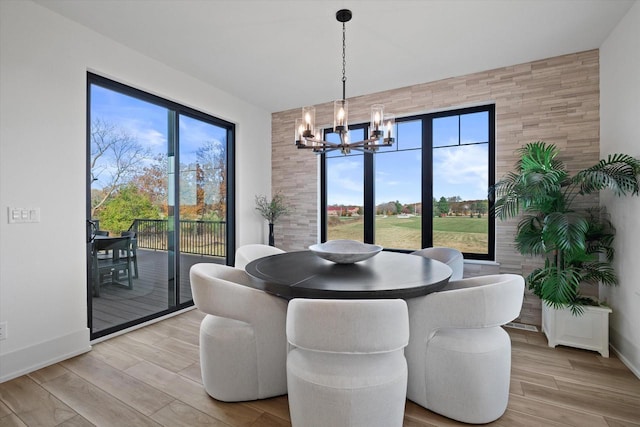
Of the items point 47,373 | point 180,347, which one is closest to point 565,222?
point 180,347

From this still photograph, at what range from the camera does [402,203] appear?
422cm

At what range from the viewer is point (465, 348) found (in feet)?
5.57

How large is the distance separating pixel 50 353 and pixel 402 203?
4.04 meters

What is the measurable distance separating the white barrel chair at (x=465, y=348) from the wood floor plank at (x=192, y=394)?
1107 millimetres

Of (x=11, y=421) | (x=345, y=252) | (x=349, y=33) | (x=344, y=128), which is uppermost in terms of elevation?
(x=349, y=33)

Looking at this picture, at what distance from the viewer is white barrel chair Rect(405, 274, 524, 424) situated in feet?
5.28

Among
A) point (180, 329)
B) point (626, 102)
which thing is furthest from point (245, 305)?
point (626, 102)

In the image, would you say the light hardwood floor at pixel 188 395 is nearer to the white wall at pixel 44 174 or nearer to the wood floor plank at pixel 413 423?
the wood floor plank at pixel 413 423

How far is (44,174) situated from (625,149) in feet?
16.0

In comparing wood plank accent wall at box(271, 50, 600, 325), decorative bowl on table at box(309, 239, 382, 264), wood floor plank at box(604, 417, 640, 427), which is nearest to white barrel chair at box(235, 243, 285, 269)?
decorative bowl on table at box(309, 239, 382, 264)

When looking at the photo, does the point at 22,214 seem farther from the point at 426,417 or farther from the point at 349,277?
the point at 426,417

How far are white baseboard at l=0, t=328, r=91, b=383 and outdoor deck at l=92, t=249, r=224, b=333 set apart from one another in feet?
0.71

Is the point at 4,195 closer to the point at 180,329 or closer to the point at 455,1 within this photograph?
the point at 180,329

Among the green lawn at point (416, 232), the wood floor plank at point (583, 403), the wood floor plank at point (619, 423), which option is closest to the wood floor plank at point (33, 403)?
the wood floor plank at point (583, 403)
